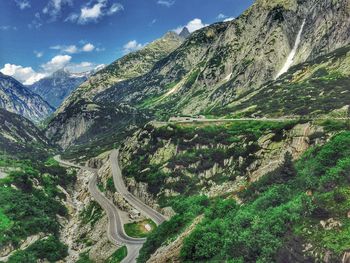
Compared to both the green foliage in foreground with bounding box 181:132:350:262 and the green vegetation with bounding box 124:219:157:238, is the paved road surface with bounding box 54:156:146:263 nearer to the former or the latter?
the green vegetation with bounding box 124:219:157:238

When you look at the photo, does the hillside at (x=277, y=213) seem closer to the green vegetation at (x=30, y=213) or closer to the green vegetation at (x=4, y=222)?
the green vegetation at (x=30, y=213)

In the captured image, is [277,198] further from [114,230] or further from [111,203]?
[111,203]

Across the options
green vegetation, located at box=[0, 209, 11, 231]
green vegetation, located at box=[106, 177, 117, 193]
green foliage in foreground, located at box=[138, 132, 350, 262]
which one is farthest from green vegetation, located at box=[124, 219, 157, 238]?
green foliage in foreground, located at box=[138, 132, 350, 262]

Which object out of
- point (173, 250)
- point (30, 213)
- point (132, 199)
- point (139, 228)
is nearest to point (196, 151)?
point (132, 199)

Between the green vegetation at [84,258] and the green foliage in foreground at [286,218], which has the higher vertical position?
the green foliage in foreground at [286,218]

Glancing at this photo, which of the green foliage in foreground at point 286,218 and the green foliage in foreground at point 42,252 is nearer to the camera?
the green foliage in foreground at point 286,218

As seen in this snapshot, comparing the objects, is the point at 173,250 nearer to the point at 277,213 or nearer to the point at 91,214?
the point at 277,213

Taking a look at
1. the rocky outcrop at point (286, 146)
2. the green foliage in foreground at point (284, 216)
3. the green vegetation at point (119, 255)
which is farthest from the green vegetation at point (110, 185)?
the green foliage in foreground at point (284, 216)
